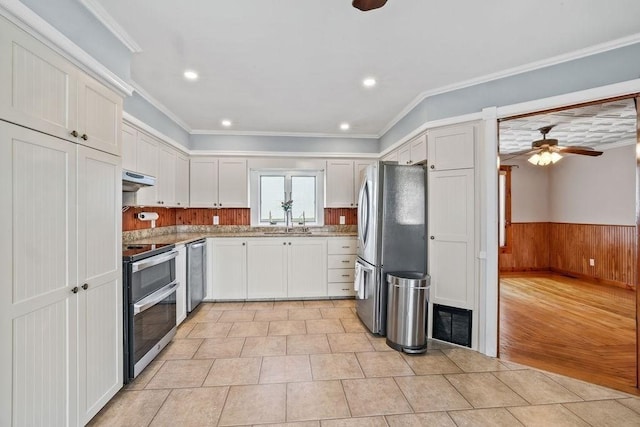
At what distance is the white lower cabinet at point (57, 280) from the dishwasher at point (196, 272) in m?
→ 1.63

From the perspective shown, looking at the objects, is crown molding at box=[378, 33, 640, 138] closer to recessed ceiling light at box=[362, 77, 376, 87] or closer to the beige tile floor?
recessed ceiling light at box=[362, 77, 376, 87]

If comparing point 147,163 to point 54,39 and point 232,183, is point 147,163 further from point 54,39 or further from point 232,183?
point 54,39

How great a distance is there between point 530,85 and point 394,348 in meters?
2.74

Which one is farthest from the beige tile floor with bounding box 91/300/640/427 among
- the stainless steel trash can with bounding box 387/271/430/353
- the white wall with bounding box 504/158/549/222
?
the white wall with bounding box 504/158/549/222

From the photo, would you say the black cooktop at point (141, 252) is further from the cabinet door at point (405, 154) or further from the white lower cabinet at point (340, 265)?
the cabinet door at point (405, 154)

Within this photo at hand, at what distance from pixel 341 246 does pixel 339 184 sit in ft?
3.51

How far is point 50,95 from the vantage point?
1474mm

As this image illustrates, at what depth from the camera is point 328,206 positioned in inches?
190

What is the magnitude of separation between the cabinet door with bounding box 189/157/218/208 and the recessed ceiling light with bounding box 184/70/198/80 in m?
1.93

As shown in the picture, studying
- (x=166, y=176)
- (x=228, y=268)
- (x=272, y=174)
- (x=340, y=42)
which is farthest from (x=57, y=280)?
(x=272, y=174)

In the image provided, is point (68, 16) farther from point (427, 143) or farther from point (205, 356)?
point (427, 143)

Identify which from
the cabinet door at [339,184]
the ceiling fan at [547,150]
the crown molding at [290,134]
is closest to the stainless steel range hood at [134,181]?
the crown molding at [290,134]

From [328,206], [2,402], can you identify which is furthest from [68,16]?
[328,206]

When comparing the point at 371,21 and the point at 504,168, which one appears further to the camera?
the point at 504,168
